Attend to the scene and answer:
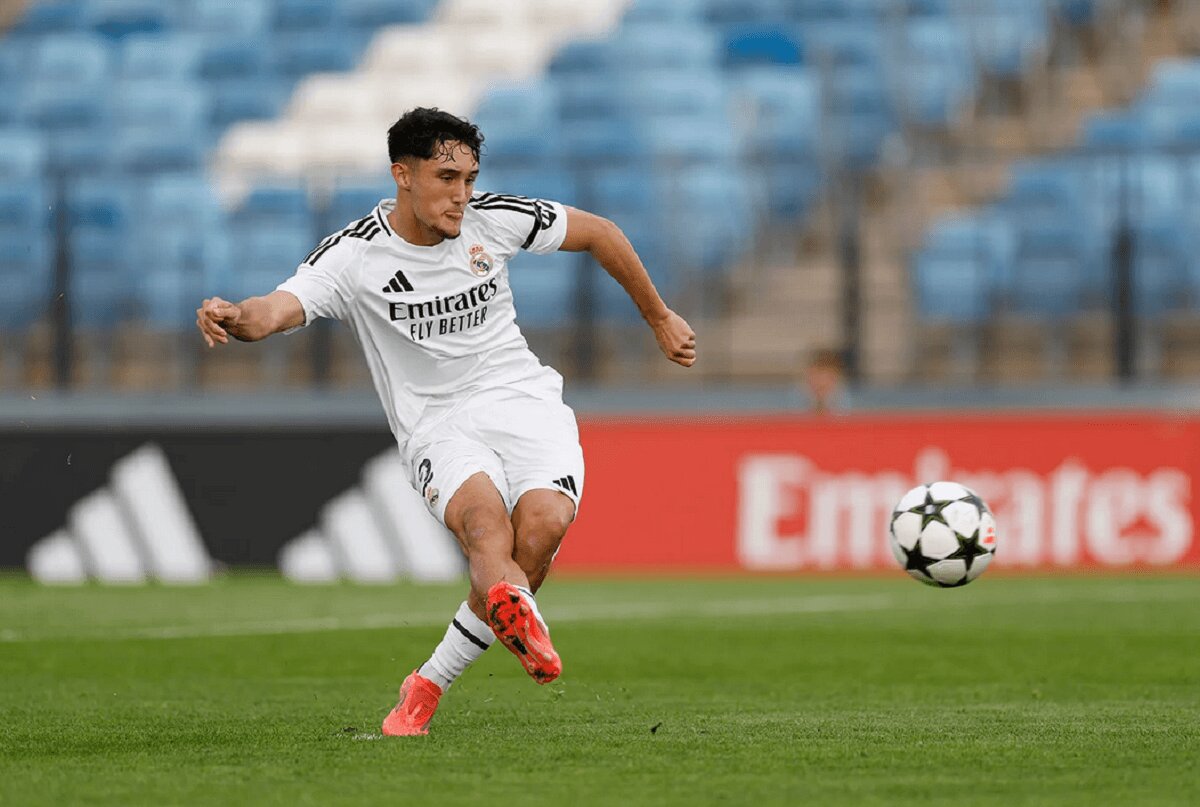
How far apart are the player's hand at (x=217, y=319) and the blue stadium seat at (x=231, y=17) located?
49.0 ft

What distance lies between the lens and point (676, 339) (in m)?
6.30

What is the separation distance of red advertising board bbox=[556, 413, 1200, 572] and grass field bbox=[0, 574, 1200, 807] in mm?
1437

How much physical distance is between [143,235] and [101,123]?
3158 millimetres

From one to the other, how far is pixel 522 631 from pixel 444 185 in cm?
146

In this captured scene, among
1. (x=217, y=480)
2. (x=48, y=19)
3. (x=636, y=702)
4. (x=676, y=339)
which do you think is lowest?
(x=217, y=480)

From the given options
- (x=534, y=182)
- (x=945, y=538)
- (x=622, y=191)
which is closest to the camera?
(x=945, y=538)

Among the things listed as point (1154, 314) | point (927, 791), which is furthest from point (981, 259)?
point (927, 791)

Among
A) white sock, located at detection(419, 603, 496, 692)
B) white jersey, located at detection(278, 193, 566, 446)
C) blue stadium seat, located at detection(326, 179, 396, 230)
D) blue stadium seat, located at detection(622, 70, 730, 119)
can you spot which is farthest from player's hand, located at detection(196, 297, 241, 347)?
blue stadium seat, located at detection(622, 70, 730, 119)

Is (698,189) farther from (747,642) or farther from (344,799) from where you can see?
(344,799)

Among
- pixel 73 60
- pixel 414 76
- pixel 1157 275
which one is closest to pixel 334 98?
pixel 414 76

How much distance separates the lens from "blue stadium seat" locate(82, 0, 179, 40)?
2008cm

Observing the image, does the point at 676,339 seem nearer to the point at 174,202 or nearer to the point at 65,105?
the point at 174,202

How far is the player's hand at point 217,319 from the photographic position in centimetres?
535

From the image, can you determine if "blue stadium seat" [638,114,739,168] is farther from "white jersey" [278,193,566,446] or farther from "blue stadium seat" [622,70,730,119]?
"white jersey" [278,193,566,446]
